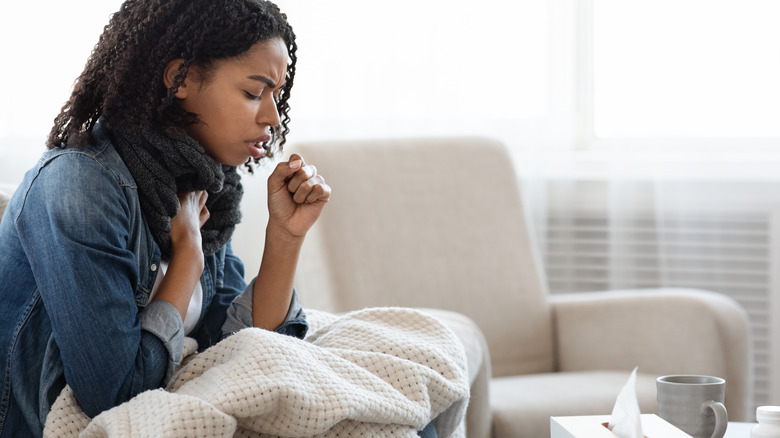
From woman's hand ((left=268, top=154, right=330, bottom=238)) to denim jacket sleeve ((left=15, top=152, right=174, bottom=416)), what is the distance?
0.99 ft

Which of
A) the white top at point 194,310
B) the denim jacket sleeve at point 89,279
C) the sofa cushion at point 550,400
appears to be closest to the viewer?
the denim jacket sleeve at point 89,279

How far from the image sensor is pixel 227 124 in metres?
1.12

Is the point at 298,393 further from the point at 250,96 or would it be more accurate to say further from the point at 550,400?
the point at 550,400

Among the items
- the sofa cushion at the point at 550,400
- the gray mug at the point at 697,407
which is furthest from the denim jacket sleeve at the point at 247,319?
the gray mug at the point at 697,407

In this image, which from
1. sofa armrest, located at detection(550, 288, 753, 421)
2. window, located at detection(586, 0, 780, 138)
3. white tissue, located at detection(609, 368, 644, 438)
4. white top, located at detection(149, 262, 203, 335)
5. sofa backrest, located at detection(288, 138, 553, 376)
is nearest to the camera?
white tissue, located at detection(609, 368, 644, 438)

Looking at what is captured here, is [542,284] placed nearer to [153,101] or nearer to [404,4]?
[404,4]

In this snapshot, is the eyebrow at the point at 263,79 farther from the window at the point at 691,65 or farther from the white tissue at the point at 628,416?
the window at the point at 691,65

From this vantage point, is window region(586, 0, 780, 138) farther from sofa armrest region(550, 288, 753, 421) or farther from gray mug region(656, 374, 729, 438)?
gray mug region(656, 374, 729, 438)

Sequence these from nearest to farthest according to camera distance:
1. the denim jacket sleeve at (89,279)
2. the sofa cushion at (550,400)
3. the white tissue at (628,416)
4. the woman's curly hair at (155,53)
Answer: the white tissue at (628,416) → the denim jacket sleeve at (89,279) → the woman's curly hair at (155,53) → the sofa cushion at (550,400)

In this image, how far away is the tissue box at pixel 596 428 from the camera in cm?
85

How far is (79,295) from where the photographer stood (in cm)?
96

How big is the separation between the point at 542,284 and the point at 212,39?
1182 millimetres

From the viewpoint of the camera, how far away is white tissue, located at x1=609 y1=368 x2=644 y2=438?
0.81 meters

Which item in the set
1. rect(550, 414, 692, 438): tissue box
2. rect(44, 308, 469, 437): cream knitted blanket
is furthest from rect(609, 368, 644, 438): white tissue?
rect(44, 308, 469, 437): cream knitted blanket
